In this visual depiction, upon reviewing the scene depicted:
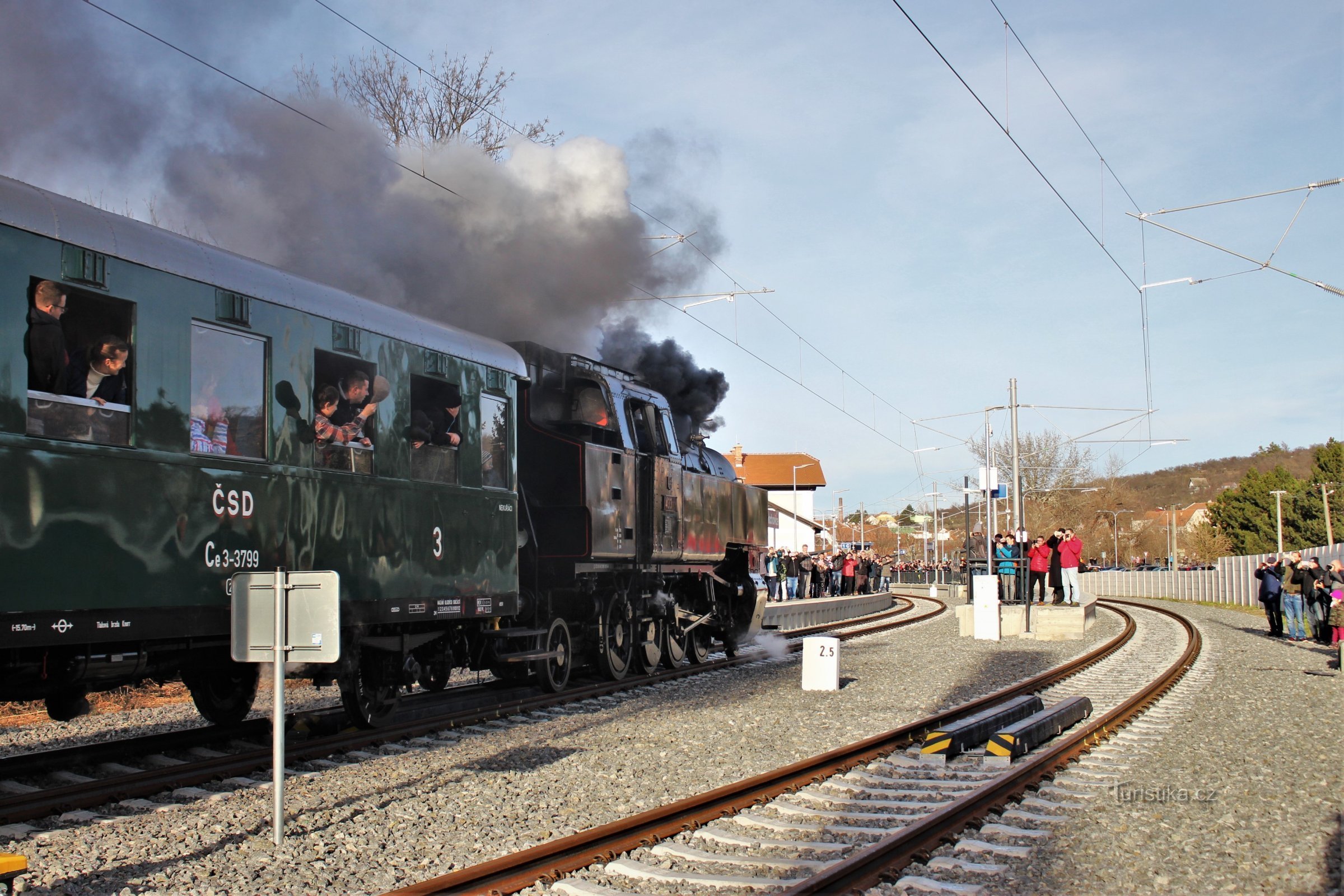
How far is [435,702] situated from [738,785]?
17.3ft

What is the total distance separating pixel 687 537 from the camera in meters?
15.4

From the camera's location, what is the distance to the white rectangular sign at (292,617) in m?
6.20

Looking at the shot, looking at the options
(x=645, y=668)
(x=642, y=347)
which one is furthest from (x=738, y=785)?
(x=642, y=347)

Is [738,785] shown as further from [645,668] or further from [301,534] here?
[645,668]

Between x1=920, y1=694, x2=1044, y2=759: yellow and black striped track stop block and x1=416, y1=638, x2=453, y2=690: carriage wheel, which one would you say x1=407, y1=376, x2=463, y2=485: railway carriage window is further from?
x1=920, y1=694, x2=1044, y2=759: yellow and black striped track stop block

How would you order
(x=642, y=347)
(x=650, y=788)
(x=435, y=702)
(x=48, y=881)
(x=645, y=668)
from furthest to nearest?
(x=642, y=347) → (x=645, y=668) → (x=435, y=702) → (x=650, y=788) → (x=48, y=881)

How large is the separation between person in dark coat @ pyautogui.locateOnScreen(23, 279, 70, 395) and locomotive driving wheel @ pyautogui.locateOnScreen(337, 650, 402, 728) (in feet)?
12.1

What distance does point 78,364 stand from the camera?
21.7 ft

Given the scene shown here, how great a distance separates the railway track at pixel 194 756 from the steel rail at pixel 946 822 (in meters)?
4.05

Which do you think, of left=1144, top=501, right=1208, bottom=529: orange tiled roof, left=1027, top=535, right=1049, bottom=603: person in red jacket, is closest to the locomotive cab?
left=1027, top=535, right=1049, bottom=603: person in red jacket

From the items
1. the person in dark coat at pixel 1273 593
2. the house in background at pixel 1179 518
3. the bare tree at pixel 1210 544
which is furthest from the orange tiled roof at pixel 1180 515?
the person in dark coat at pixel 1273 593

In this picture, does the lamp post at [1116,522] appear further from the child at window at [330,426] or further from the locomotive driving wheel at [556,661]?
the child at window at [330,426]

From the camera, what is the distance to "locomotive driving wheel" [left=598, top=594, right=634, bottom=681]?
542 inches

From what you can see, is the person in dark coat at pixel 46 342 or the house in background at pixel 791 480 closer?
the person in dark coat at pixel 46 342
